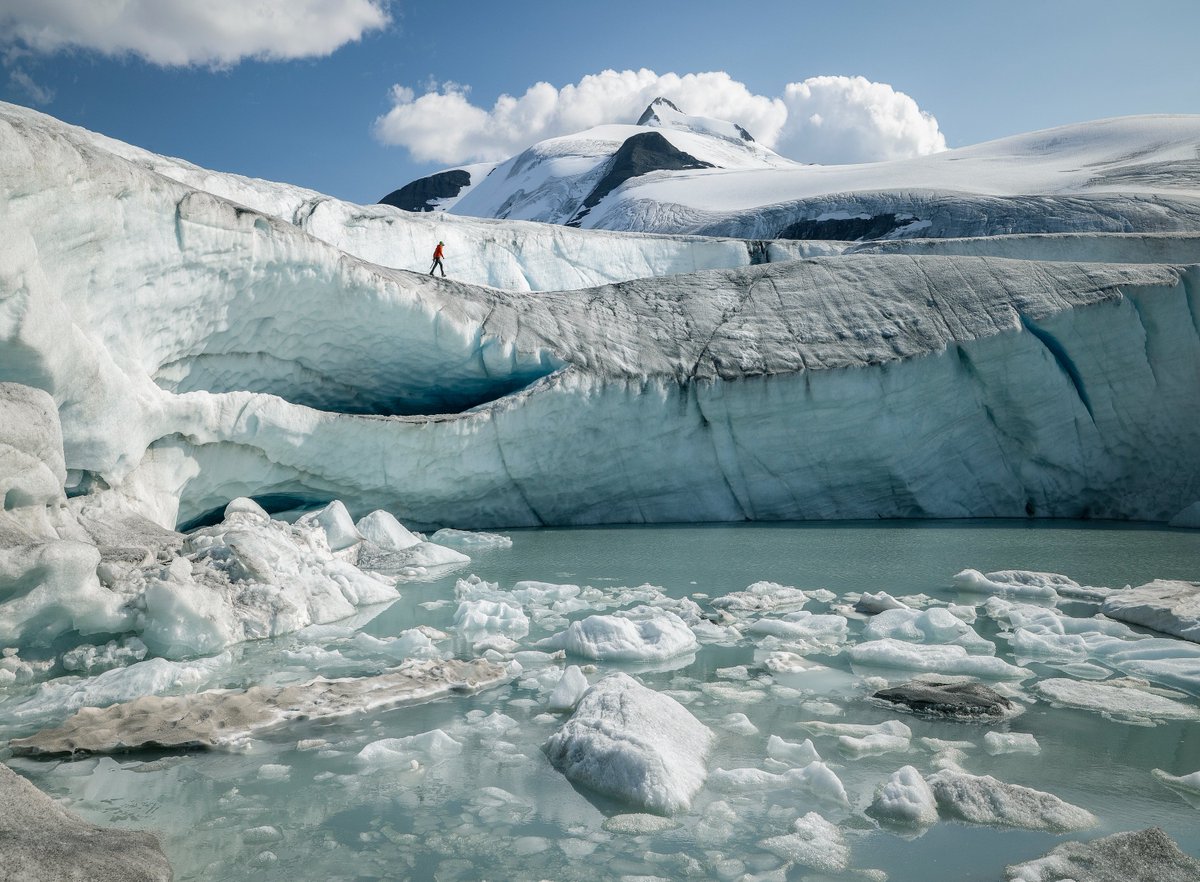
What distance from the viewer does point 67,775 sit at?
2822 millimetres

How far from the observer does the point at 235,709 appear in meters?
3.39

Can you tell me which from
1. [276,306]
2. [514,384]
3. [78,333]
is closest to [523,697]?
[78,333]

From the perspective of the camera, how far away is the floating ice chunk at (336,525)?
729 centimetres

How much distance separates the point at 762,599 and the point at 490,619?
69.5 inches

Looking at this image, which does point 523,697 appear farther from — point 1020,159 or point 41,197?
point 1020,159

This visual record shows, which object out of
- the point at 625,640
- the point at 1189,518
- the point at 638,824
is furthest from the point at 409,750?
the point at 1189,518

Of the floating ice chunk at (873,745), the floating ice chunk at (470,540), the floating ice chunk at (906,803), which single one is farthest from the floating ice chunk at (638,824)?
the floating ice chunk at (470,540)

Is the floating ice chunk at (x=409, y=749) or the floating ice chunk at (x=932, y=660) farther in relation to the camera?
the floating ice chunk at (x=932, y=660)

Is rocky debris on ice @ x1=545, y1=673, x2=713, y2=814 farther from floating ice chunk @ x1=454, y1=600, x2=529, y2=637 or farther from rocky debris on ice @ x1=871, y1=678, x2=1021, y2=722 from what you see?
floating ice chunk @ x1=454, y1=600, x2=529, y2=637

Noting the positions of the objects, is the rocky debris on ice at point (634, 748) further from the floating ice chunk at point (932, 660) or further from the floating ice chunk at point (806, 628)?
the floating ice chunk at point (806, 628)

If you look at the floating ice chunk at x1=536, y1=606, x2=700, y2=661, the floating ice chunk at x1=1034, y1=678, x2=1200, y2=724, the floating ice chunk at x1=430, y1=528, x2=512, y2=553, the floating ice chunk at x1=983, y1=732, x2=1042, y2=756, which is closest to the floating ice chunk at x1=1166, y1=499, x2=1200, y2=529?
the floating ice chunk at x1=1034, y1=678, x2=1200, y2=724

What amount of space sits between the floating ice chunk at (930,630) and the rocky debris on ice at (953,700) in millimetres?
873

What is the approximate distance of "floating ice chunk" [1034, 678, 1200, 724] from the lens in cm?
346

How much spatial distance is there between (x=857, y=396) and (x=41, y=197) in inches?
304
